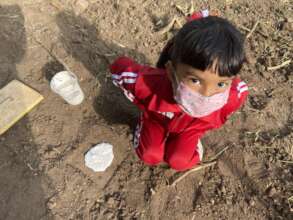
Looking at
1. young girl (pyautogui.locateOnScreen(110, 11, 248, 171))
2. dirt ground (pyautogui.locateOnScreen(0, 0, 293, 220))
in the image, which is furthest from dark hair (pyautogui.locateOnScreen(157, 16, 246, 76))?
dirt ground (pyautogui.locateOnScreen(0, 0, 293, 220))

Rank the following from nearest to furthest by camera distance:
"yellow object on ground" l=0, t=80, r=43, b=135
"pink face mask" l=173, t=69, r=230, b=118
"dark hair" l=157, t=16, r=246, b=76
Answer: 1. "dark hair" l=157, t=16, r=246, b=76
2. "pink face mask" l=173, t=69, r=230, b=118
3. "yellow object on ground" l=0, t=80, r=43, b=135

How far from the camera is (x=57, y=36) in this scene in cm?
311

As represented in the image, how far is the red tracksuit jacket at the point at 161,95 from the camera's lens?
2.23m

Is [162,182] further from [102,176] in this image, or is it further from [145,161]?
[102,176]

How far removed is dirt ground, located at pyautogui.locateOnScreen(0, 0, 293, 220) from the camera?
2.39 meters

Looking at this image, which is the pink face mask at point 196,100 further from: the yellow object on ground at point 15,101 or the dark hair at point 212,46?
the yellow object on ground at point 15,101

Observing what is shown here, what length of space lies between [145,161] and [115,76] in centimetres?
61

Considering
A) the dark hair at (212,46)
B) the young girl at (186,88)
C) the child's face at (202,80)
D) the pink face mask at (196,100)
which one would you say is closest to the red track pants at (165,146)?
the young girl at (186,88)

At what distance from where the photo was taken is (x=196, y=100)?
6.47 feet

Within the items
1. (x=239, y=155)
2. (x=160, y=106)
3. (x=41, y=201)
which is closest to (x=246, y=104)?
(x=239, y=155)

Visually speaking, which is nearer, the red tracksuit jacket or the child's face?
the child's face

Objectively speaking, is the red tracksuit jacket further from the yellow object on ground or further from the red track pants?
the yellow object on ground

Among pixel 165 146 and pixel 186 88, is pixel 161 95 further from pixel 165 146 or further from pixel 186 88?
pixel 165 146

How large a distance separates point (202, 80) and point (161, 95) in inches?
16.6
